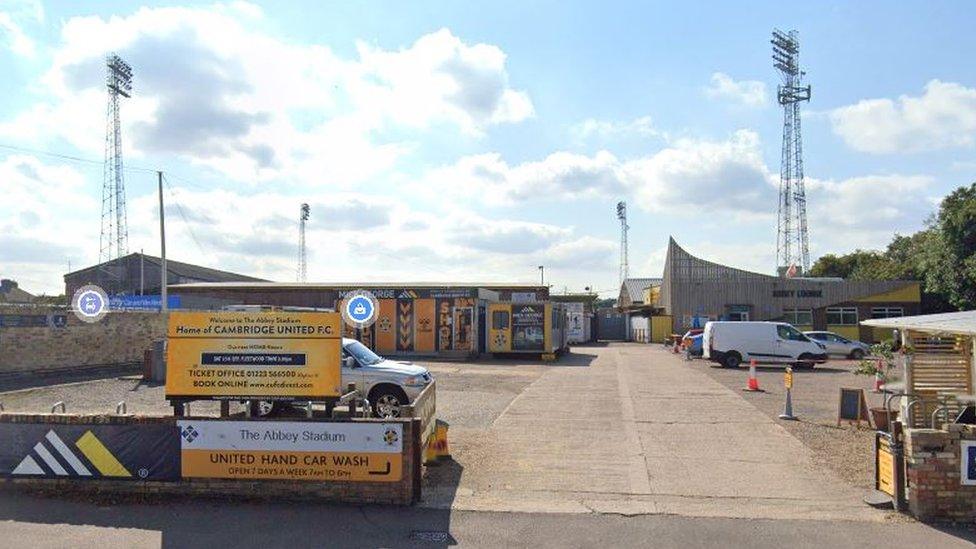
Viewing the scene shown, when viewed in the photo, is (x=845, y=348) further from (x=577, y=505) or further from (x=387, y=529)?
(x=387, y=529)

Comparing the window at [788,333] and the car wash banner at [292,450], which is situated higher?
the window at [788,333]

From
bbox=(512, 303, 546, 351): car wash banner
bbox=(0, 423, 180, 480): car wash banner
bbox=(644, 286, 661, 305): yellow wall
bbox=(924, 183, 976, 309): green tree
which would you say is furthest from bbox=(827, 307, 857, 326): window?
bbox=(0, 423, 180, 480): car wash banner

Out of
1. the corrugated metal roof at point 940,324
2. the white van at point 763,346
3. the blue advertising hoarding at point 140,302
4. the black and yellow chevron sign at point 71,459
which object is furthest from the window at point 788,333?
the blue advertising hoarding at point 140,302

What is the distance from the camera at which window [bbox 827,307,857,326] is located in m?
54.8

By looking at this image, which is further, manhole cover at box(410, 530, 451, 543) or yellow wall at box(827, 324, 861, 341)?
yellow wall at box(827, 324, 861, 341)

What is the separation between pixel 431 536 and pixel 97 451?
13.5ft

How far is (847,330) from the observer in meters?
54.8

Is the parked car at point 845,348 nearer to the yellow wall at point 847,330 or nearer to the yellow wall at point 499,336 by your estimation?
the yellow wall at point 499,336

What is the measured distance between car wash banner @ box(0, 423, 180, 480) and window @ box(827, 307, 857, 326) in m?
54.6

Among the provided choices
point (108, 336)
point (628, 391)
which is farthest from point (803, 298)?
point (108, 336)

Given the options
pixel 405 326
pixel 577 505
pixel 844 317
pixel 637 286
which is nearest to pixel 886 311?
pixel 844 317

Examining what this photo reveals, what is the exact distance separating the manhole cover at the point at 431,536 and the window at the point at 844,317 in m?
54.1

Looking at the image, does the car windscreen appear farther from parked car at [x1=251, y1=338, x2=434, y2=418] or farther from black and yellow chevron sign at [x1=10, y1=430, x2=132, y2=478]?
black and yellow chevron sign at [x1=10, y1=430, x2=132, y2=478]

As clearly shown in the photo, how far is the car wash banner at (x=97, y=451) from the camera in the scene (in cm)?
850
